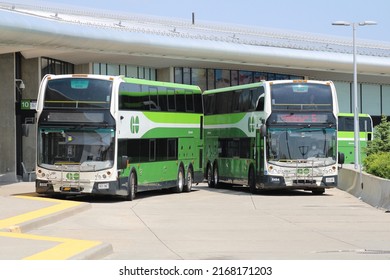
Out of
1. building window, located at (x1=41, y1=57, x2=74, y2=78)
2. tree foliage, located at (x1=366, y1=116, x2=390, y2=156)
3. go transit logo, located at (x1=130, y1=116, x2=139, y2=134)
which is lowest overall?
tree foliage, located at (x1=366, y1=116, x2=390, y2=156)

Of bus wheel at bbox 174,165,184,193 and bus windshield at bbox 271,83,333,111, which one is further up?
bus windshield at bbox 271,83,333,111

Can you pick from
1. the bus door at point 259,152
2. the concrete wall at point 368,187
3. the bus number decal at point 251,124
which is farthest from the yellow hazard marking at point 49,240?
the bus number decal at point 251,124

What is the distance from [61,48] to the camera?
44656mm

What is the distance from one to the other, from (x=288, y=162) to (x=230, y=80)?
32015 millimetres

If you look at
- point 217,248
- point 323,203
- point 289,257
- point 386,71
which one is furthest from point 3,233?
point 386,71

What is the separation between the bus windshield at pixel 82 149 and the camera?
28859mm

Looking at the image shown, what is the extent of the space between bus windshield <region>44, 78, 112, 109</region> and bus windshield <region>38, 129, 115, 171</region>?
855mm

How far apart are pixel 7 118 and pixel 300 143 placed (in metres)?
17.5

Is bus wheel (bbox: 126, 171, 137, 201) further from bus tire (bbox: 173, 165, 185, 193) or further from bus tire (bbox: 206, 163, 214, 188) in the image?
bus tire (bbox: 206, 163, 214, 188)

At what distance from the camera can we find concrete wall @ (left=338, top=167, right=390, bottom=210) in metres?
28.0

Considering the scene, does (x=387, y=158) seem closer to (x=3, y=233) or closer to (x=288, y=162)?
(x=288, y=162)

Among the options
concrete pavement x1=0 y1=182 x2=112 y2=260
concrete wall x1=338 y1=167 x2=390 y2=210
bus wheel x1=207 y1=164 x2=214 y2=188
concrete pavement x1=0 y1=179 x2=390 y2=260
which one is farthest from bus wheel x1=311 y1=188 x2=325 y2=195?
concrete pavement x1=0 y1=182 x2=112 y2=260

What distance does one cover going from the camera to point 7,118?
1775 inches

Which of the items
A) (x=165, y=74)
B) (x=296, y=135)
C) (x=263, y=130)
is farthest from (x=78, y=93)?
(x=165, y=74)
